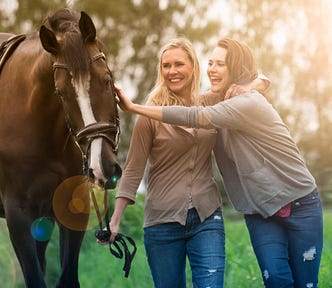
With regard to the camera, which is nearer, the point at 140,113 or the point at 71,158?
the point at 140,113

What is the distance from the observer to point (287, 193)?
3.84 metres

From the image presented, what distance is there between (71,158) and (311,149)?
13698 millimetres

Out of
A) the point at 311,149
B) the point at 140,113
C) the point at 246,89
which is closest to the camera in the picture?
the point at 140,113

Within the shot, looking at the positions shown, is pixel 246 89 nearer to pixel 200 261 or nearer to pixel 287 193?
pixel 287 193

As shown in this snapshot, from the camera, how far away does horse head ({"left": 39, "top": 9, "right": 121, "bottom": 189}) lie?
3487mm

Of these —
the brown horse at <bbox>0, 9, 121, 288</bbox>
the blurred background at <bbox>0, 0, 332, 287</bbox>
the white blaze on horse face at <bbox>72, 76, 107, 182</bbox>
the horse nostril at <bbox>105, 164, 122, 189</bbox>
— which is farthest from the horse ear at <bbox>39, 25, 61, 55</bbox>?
the blurred background at <bbox>0, 0, 332, 287</bbox>

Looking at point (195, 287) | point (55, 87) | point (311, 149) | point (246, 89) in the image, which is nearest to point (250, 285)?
point (195, 287)

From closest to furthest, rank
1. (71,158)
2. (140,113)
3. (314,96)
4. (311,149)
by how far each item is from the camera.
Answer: (140,113), (71,158), (311,149), (314,96)

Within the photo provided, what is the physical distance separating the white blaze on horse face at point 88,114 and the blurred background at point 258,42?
12.8 meters

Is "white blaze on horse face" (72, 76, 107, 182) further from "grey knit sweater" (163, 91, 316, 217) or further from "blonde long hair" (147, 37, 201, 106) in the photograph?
"blonde long hair" (147, 37, 201, 106)

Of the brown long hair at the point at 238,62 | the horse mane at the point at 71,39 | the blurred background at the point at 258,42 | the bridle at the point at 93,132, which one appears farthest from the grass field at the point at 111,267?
the blurred background at the point at 258,42

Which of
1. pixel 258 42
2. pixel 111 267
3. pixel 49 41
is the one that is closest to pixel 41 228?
pixel 49 41

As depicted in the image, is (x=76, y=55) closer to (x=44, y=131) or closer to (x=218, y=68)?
(x=44, y=131)

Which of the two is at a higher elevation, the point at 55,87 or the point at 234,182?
the point at 55,87
